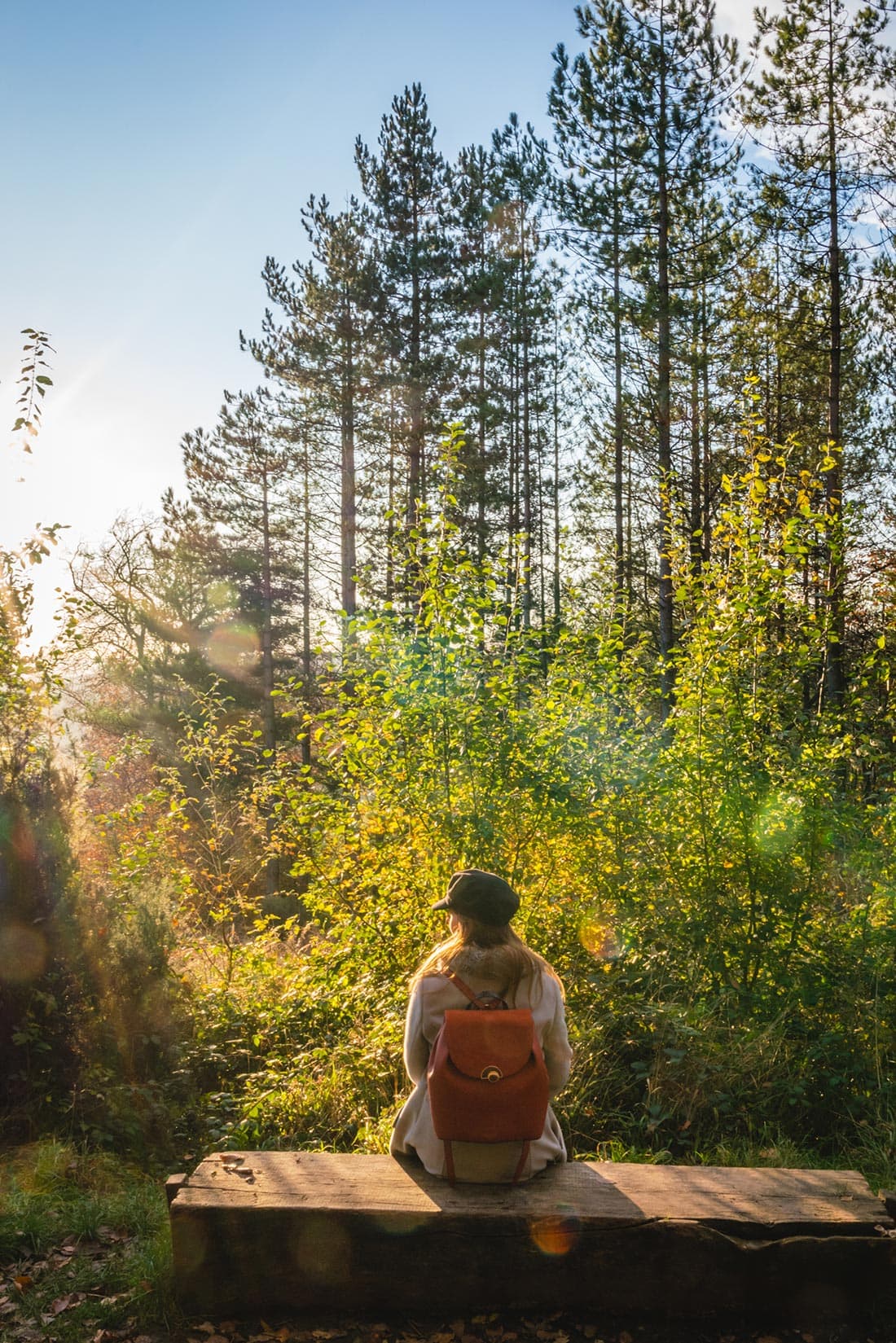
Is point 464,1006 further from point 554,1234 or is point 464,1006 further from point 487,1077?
point 554,1234

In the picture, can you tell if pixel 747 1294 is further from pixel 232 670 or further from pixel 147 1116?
pixel 232 670

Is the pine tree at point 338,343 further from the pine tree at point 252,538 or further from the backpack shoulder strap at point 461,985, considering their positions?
the backpack shoulder strap at point 461,985

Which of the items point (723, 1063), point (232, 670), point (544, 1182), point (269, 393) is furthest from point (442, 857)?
point (232, 670)

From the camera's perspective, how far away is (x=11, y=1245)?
3.82m

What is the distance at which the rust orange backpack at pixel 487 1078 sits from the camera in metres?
3.17

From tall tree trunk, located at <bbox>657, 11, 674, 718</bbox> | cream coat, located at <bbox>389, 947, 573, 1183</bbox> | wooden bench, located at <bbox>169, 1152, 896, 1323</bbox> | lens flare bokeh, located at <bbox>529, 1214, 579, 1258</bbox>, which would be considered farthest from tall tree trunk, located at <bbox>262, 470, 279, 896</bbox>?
lens flare bokeh, located at <bbox>529, 1214, 579, 1258</bbox>

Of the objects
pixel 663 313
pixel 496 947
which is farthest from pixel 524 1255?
pixel 663 313

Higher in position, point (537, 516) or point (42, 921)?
point (537, 516)

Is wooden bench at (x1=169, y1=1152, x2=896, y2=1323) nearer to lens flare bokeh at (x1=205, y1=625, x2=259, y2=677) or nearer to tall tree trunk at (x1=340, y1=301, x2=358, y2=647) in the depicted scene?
tall tree trunk at (x1=340, y1=301, x2=358, y2=647)

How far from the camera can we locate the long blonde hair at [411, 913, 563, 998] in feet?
11.2

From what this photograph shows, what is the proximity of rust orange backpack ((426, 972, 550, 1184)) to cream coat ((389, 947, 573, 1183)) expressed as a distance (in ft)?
0.45

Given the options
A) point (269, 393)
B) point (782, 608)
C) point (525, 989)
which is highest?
point (269, 393)

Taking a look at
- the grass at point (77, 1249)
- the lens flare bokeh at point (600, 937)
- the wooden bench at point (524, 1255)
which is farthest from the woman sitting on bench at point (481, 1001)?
the lens flare bokeh at point (600, 937)

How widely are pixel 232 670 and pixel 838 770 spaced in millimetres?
19398
